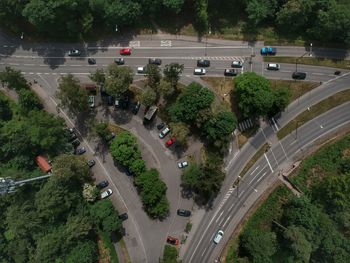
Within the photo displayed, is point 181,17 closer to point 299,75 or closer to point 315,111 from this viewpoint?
point 299,75

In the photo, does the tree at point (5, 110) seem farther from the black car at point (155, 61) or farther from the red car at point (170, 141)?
the red car at point (170, 141)

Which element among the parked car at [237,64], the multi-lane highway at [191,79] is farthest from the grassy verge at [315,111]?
the parked car at [237,64]

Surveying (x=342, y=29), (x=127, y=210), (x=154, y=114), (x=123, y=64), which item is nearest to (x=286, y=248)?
(x=127, y=210)

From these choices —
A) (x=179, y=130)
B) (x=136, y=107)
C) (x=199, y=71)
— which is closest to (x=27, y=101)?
(x=136, y=107)

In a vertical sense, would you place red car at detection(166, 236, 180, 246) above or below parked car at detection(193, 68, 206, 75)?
below

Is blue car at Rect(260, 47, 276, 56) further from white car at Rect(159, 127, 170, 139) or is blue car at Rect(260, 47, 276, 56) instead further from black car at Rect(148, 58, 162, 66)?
white car at Rect(159, 127, 170, 139)

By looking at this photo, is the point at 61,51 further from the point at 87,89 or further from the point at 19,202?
the point at 19,202

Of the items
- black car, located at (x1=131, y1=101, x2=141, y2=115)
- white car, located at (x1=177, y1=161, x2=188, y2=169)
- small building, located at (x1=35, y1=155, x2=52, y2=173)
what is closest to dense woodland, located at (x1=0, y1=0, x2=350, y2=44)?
black car, located at (x1=131, y1=101, x2=141, y2=115)
